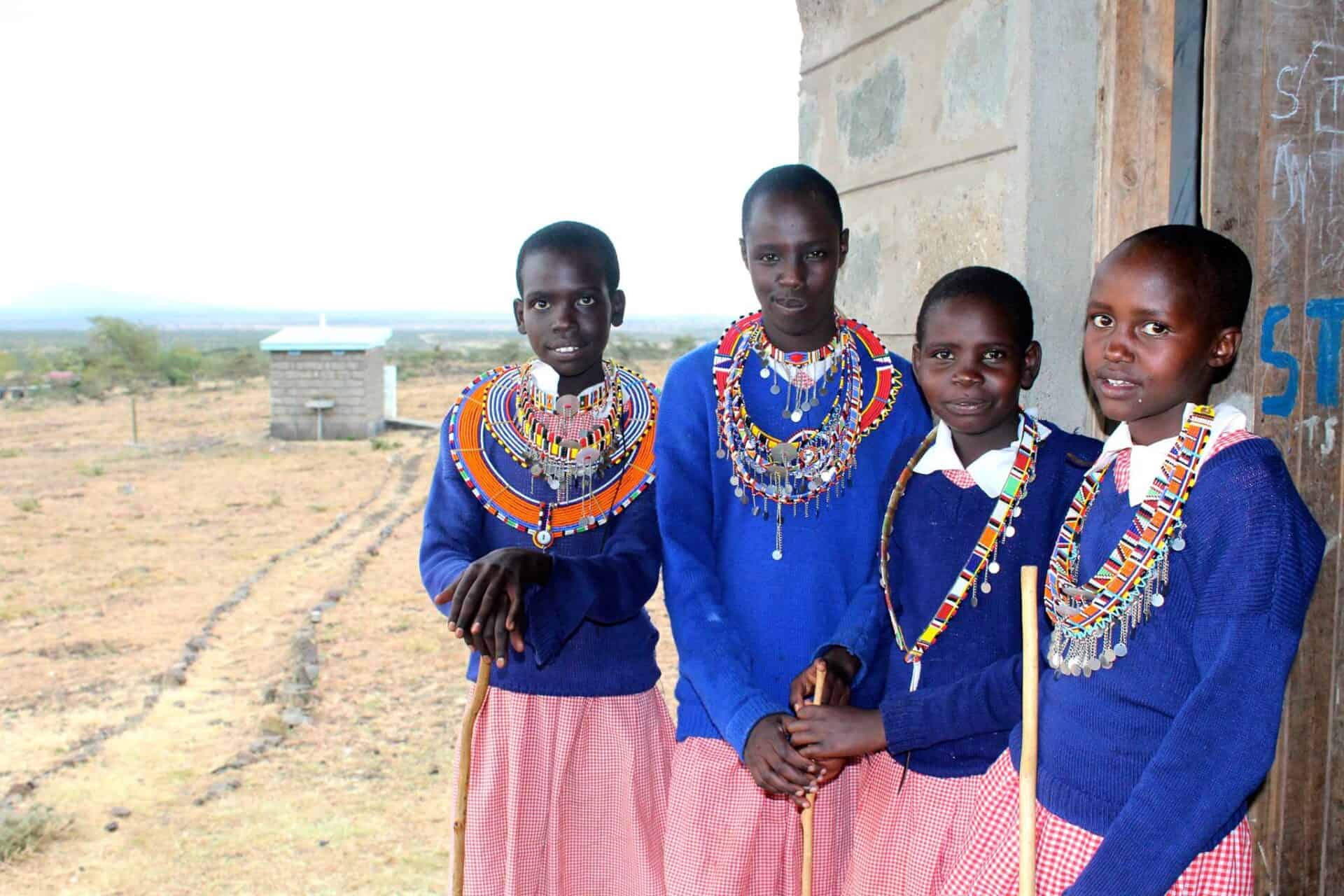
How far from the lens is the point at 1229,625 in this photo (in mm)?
1357

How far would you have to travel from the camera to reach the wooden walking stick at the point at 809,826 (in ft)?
6.28

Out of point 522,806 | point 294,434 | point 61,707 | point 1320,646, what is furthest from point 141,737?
point 294,434

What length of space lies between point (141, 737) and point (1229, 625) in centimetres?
632

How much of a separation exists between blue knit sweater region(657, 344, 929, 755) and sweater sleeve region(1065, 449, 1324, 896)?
70 cm

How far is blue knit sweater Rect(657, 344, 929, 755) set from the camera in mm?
2117

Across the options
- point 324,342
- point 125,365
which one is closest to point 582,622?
point 324,342

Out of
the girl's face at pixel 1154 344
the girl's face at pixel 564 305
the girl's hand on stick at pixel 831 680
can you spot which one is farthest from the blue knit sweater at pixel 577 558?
the girl's face at pixel 1154 344

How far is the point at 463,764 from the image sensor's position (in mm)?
2197

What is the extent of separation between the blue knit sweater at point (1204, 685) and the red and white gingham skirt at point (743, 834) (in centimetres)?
69

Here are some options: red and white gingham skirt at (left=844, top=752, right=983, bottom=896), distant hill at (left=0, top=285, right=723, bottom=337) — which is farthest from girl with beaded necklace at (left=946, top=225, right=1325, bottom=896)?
distant hill at (left=0, top=285, right=723, bottom=337)

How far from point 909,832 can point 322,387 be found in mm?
19347

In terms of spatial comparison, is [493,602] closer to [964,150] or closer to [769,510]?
[769,510]

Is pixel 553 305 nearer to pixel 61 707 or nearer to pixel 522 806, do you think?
pixel 522 806

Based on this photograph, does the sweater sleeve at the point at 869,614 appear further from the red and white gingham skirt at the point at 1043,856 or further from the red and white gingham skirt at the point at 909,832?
the red and white gingham skirt at the point at 1043,856
